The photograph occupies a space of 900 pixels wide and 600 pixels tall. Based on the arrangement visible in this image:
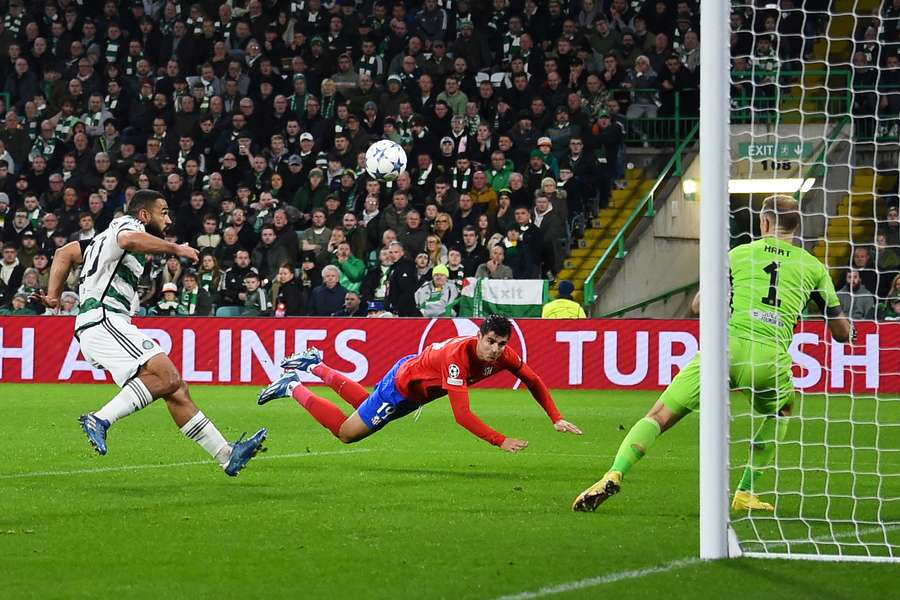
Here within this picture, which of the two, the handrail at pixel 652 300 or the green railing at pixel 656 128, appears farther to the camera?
the green railing at pixel 656 128

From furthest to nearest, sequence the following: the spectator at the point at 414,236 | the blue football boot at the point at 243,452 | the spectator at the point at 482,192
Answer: the spectator at the point at 482,192 < the spectator at the point at 414,236 < the blue football boot at the point at 243,452

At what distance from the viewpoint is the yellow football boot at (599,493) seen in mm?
7434

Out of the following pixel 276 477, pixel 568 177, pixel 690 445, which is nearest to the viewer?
pixel 276 477

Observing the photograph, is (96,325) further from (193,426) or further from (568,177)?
(568,177)

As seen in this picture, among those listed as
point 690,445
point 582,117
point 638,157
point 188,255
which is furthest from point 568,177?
point 188,255

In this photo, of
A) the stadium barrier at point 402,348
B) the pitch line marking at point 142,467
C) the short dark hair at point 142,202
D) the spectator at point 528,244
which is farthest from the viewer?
the spectator at point 528,244

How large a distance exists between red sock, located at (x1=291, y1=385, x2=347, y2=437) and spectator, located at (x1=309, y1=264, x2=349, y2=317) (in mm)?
9389

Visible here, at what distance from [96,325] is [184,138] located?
14.6 m

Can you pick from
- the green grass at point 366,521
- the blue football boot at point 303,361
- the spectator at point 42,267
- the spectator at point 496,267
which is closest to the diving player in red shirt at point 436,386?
the blue football boot at point 303,361

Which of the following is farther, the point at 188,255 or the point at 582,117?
the point at 582,117

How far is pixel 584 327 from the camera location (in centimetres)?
1834

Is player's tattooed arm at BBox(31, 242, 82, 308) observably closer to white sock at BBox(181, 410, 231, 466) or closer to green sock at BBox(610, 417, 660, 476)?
white sock at BBox(181, 410, 231, 466)

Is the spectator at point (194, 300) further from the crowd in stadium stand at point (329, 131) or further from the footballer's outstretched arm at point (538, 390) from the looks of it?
the footballer's outstretched arm at point (538, 390)

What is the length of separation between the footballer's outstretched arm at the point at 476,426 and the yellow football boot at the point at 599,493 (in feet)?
1.46
